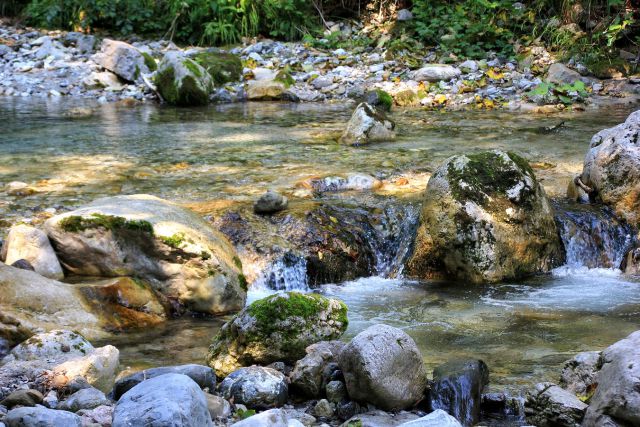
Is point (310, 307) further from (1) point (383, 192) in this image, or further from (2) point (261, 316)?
(1) point (383, 192)

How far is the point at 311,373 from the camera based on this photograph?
3.61 meters

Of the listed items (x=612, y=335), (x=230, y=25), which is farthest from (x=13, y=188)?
(x=230, y=25)

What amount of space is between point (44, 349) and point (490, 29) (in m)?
12.3

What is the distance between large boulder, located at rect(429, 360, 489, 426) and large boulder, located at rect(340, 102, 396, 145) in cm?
568

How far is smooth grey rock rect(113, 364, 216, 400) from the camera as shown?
3.46m

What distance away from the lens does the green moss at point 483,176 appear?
5820 mm

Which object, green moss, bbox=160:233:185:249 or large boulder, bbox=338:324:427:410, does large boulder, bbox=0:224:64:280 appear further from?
large boulder, bbox=338:324:427:410

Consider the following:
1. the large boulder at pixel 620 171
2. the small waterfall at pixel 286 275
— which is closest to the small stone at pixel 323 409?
the small waterfall at pixel 286 275

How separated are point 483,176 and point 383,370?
2.87 meters

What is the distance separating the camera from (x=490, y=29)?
1447cm

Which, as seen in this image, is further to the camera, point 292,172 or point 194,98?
point 194,98

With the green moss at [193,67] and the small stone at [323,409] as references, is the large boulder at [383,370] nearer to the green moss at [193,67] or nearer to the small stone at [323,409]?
the small stone at [323,409]

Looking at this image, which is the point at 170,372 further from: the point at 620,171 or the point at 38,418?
the point at 620,171

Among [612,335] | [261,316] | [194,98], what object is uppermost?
[194,98]
